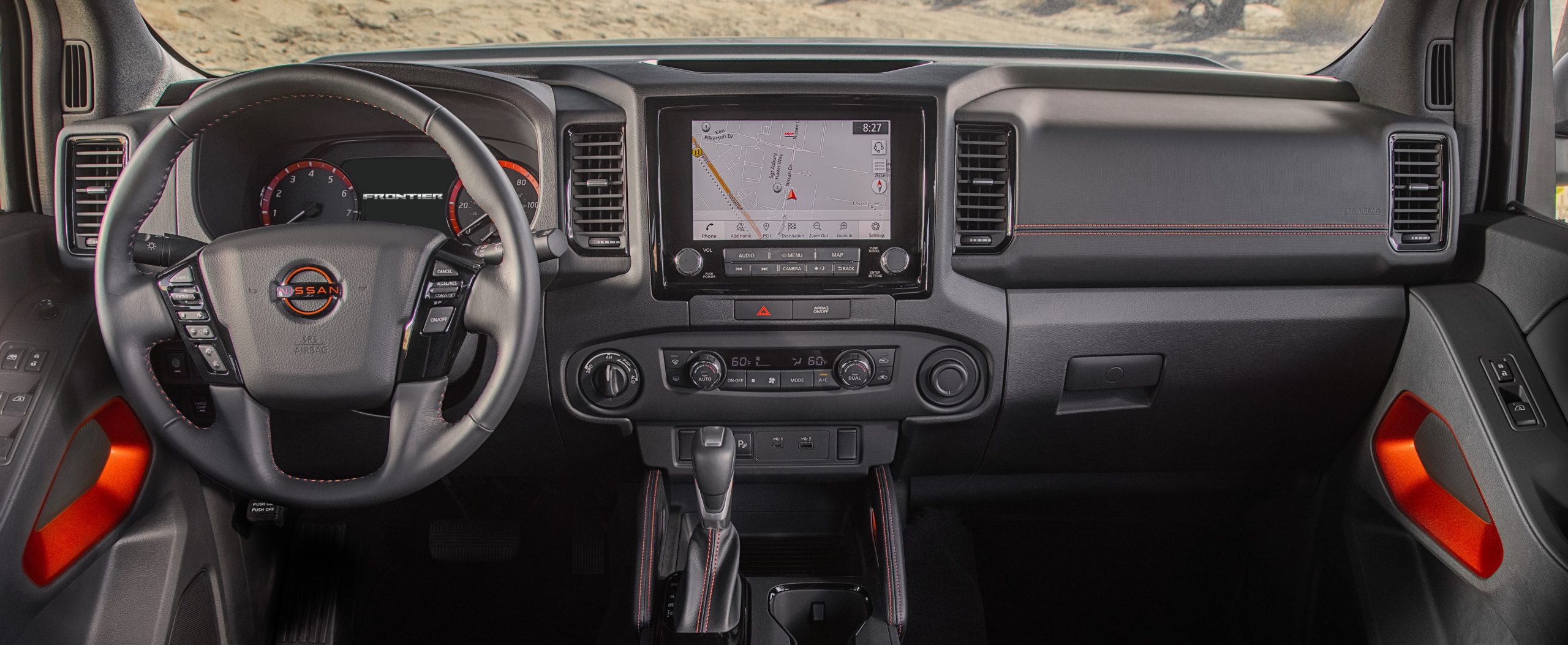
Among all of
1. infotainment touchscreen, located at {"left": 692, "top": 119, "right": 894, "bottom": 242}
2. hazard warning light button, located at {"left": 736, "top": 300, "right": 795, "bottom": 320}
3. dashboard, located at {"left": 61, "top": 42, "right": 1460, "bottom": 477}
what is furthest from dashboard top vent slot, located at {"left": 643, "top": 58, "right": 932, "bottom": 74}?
hazard warning light button, located at {"left": 736, "top": 300, "right": 795, "bottom": 320}

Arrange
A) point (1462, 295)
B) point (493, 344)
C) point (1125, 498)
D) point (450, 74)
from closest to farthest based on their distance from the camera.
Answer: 1. point (450, 74)
2. point (493, 344)
3. point (1462, 295)
4. point (1125, 498)

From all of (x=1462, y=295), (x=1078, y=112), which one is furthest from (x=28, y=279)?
(x=1462, y=295)

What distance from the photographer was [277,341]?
130cm

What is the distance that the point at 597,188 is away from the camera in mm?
1675

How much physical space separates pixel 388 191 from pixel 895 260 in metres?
1.03

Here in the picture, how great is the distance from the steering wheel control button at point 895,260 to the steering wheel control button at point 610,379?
56cm

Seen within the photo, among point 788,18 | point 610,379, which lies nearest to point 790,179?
point 610,379

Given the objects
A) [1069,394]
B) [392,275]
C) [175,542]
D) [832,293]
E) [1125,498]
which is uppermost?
[392,275]

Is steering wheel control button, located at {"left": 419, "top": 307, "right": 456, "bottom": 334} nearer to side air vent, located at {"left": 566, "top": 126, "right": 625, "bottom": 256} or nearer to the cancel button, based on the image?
side air vent, located at {"left": 566, "top": 126, "right": 625, "bottom": 256}

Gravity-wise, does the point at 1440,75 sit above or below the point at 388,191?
above

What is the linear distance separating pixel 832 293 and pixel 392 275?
0.81 m

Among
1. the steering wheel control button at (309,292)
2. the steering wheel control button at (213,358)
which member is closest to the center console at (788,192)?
the steering wheel control button at (309,292)

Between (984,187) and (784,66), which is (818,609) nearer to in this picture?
(984,187)

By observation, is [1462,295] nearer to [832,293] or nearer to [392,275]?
[832,293]
